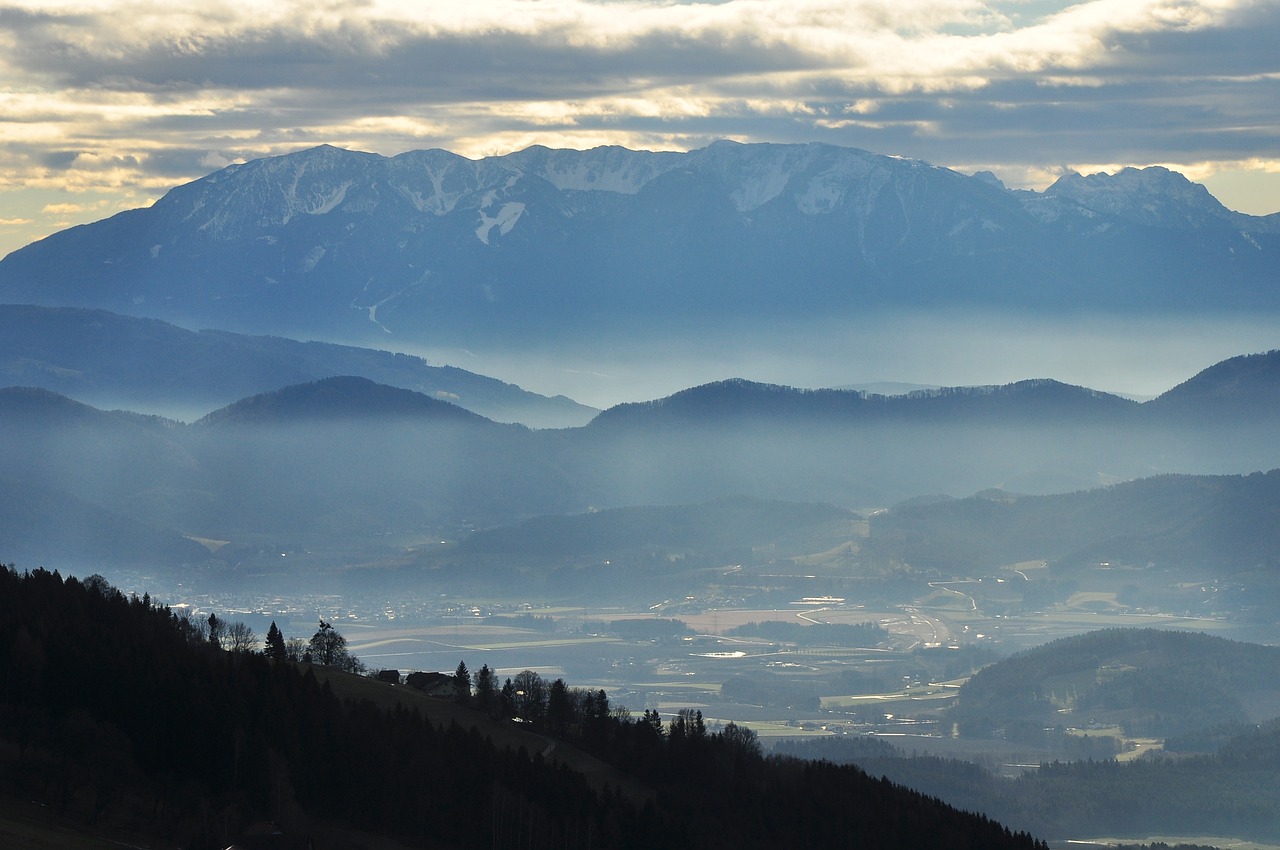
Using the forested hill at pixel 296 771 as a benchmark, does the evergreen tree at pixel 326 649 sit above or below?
above

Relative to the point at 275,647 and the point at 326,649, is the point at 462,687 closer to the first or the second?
the point at 275,647

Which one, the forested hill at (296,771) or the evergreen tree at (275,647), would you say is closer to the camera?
the forested hill at (296,771)

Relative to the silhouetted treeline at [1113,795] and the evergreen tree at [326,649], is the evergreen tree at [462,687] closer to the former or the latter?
the evergreen tree at [326,649]

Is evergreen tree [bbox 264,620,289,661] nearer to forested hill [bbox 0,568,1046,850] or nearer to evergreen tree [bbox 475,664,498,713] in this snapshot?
forested hill [bbox 0,568,1046,850]

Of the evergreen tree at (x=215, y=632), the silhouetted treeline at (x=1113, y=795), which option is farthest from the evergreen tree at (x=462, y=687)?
the silhouetted treeline at (x=1113, y=795)

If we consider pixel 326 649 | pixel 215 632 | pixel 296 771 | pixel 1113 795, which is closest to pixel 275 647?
pixel 326 649

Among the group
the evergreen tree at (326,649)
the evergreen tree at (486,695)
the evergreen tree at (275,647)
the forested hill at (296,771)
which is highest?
the evergreen tree at (326,649)

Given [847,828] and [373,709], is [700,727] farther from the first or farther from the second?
[373,709]

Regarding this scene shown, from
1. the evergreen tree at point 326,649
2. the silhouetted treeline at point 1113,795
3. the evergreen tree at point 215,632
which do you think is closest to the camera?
the evergreen tree at point 215,632

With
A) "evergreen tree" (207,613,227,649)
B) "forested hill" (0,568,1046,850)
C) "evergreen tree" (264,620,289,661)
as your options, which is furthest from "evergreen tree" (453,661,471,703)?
"evergreen tree" (207,613,227,649)
